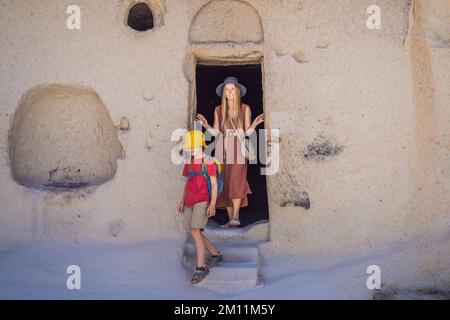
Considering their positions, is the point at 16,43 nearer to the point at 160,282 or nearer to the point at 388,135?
the point at 160,282

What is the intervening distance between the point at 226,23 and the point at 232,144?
3.20ft

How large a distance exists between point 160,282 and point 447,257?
6.62 feet

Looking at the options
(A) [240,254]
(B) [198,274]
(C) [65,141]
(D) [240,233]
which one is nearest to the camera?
(B) [198,274]

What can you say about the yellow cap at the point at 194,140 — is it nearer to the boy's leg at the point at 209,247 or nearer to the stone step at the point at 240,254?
the boy's leg at the point at 209,247

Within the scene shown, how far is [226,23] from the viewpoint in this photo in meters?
4.91

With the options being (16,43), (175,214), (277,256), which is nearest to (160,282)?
(175,214)

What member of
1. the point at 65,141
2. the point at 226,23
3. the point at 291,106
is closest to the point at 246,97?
the point at 226,23

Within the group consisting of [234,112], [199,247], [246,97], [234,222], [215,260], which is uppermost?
[246,97]

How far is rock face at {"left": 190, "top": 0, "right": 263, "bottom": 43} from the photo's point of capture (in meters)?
4.88

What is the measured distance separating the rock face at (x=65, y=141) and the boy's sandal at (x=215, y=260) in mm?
1199

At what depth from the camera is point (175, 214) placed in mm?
4715

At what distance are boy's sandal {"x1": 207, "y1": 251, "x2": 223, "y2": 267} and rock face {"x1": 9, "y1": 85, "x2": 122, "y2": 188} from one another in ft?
3.93

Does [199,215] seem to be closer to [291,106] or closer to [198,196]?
[198,196]

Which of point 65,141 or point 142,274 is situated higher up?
point 65,141
